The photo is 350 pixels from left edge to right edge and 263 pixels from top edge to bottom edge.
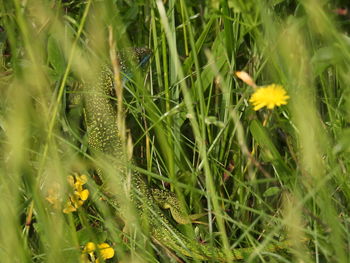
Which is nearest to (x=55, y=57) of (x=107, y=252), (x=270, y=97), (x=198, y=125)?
(x=198, y=125)

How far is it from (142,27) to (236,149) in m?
0.71

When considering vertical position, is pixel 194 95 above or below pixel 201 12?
below

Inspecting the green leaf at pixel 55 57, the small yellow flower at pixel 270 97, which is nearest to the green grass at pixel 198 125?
the green leaf at pixel 55 57

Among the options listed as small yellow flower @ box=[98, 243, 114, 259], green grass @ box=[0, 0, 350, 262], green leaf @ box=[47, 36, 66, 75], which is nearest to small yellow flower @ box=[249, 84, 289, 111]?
green grass @ box=[0, 0, 350, 262]

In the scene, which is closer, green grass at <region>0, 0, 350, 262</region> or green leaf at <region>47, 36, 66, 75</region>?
green grass at <region>0, 0, 350, 262</region>

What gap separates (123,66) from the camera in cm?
262

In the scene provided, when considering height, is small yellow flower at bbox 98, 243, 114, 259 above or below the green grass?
below

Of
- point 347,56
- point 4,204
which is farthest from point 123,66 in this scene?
point 4,204

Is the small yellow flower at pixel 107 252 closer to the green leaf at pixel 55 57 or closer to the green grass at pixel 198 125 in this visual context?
the green grass at pixel 198 125

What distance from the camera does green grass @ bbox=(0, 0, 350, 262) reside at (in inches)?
60.1

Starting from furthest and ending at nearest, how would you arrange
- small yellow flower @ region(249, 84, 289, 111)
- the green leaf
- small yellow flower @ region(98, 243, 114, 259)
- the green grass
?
the green leaf → small yellow flower @ region(98, 243, 114, 259) → the green grass → small yellow flower @ region(249, 84, 289, 111)

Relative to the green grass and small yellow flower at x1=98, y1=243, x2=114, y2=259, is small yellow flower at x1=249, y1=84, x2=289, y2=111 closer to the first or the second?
the green grass

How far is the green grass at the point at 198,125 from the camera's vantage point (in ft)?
5.01

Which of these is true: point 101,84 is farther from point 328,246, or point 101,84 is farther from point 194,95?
point 328,246
